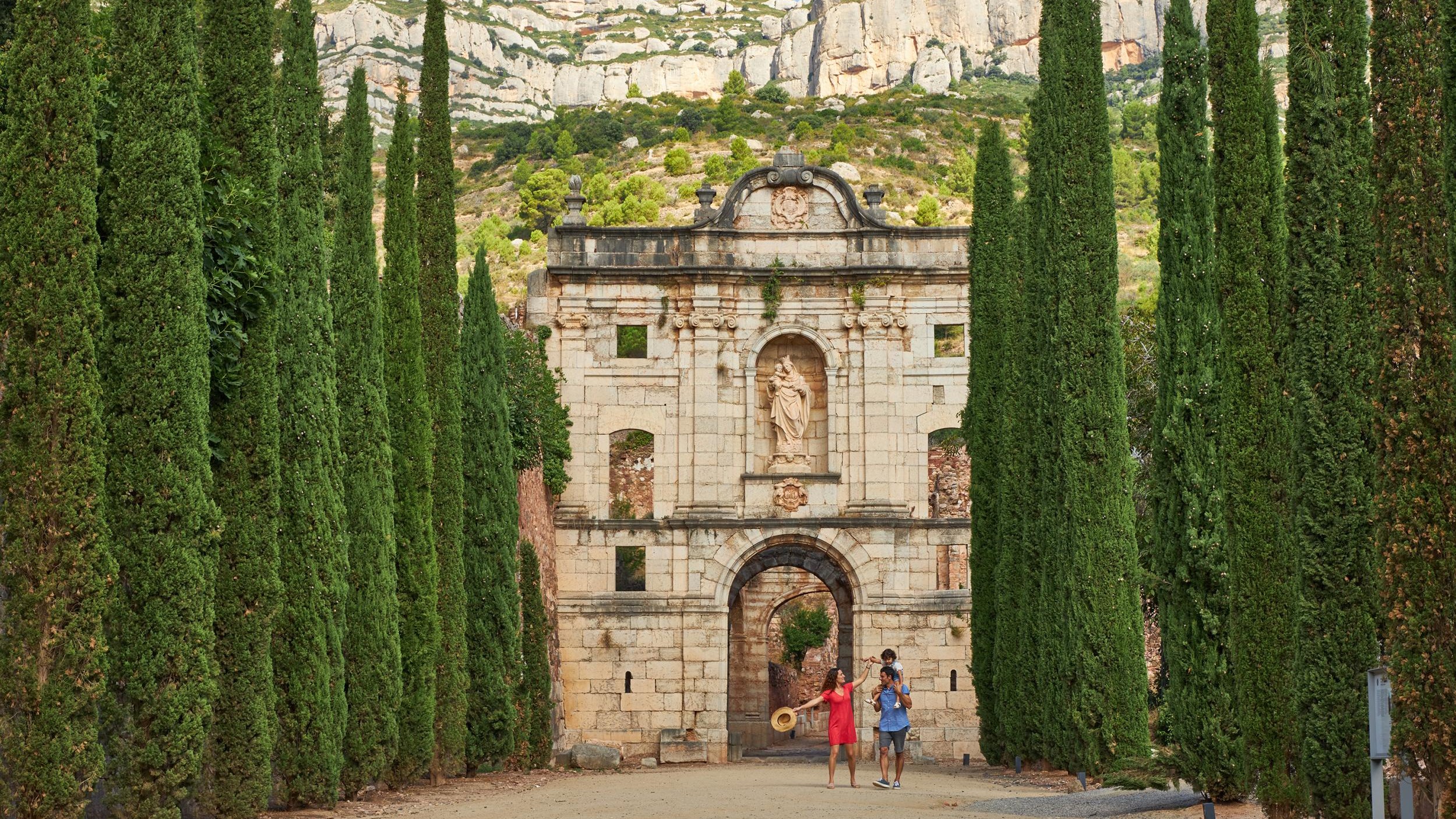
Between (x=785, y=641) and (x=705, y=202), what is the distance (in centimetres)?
1454

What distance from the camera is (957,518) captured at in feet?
90.8

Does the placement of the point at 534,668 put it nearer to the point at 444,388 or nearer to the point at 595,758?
the point at 595,758

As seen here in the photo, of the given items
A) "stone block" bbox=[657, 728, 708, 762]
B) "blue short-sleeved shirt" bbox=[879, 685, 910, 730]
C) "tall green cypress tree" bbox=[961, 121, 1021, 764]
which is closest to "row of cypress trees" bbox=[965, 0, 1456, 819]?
"blue short-sleeved shirt" bbox=[879, 685, 910, 730]

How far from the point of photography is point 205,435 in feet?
38.2

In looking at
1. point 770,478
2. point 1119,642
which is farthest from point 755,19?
point 1119,642

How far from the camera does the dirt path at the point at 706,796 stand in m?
14.1

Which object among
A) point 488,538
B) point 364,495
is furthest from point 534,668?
point 364,495

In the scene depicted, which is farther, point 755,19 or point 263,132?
point 755,19

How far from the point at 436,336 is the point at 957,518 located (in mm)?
11409

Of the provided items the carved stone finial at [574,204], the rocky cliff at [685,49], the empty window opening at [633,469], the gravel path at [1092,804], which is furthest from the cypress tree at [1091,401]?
the rocky cliff at [685,49]

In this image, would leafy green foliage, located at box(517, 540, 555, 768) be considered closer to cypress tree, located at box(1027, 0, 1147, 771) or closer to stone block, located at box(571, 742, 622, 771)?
stone block, located at box(571, 742, 622, 771)

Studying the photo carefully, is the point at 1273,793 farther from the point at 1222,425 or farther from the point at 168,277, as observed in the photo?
the point at 168,277

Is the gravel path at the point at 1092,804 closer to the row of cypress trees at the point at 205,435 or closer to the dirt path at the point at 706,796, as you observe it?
the dirt path at the point at 706,796

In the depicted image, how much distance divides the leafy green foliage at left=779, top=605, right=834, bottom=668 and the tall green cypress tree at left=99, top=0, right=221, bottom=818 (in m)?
28.5
